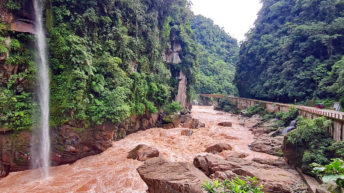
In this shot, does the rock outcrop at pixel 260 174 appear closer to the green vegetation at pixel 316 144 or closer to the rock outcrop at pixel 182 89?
the green vegetation at pixel 316 144

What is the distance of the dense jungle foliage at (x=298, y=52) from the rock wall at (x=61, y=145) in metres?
19.0

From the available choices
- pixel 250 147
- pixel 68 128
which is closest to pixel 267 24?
pixel 250 147

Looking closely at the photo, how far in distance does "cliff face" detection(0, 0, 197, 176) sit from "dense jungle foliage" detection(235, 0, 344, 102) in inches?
699

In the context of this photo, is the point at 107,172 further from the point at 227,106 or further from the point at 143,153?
the point at 227,106

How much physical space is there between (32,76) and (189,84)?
842 inches

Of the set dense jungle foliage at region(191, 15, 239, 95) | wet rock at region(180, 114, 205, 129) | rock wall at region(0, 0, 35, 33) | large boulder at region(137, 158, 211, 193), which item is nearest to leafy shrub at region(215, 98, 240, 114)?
dense jungle foliage at region(191, 15, 239, 95)

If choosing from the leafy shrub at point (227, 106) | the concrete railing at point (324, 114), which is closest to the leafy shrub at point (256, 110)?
the concrete railing at point (324, 114)

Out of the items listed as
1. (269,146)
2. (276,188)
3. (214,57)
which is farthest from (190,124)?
(214,57)

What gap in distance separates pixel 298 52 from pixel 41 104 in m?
29.5

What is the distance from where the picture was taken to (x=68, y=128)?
11.5 meters

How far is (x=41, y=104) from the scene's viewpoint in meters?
11.0

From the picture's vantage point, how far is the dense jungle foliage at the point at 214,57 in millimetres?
59219

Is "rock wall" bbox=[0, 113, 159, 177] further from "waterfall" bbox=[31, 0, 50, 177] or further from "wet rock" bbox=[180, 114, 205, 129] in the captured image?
"wet rock" bbox=[180, 114, 205, 129]

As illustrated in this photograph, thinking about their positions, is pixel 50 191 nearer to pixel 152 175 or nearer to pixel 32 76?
pixel 152 175
